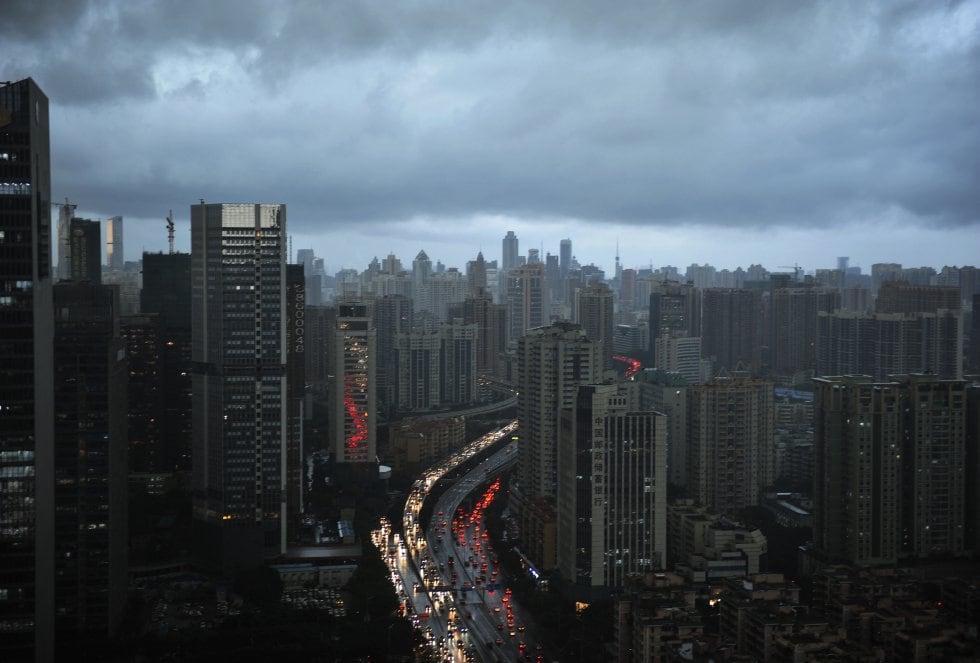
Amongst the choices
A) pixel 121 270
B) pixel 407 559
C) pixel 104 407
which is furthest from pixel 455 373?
pixel 104 407

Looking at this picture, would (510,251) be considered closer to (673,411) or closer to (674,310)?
(674,310)

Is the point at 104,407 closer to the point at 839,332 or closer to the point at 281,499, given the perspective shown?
the point at 281,499

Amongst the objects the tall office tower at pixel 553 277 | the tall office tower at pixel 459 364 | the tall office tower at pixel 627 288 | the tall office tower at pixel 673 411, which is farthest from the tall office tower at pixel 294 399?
the tall office tower at pixel 627 288

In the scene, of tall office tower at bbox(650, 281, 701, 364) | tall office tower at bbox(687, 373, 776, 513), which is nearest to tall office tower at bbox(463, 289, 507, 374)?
tall office tower at bbox(650, 281, 701, 364)

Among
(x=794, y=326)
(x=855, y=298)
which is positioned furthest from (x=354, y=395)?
(x=855, y=298)

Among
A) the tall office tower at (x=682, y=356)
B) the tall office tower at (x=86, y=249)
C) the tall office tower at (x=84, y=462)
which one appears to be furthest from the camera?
the tall office tower at (x=682, y=356)

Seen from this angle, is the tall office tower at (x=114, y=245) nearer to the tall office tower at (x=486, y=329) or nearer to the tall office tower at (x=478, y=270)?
the tall office tower at (x=486, y=329)

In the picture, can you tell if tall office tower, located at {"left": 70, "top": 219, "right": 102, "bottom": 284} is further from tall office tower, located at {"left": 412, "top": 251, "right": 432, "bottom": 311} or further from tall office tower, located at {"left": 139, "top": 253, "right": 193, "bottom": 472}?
tall office tower, located at {"left": 412, "top": 251, "right": 432, "bottom": 311}
